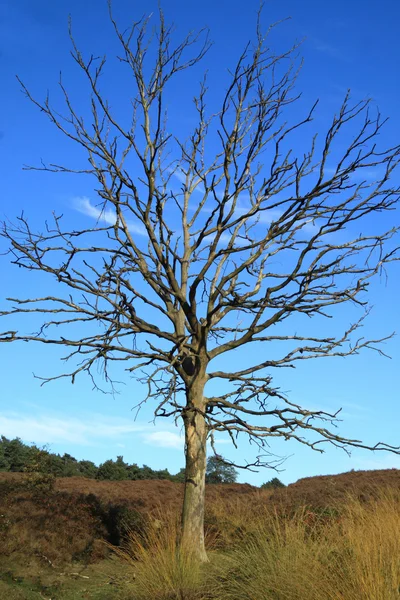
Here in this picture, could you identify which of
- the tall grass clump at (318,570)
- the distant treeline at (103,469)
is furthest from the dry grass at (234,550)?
the distant treeline at (103,469)

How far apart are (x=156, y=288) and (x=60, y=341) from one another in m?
2.48

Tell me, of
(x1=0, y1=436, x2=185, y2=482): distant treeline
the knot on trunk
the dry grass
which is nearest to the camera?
the dry grass

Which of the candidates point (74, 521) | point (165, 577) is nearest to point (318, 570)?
point (165, 577)

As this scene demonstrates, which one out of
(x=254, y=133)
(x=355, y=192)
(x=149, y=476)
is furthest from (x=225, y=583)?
(x=149, y=476)

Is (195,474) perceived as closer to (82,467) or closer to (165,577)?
(165,577)

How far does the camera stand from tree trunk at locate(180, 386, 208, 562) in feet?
39.9

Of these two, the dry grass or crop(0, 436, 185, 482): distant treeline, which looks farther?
crop(0, 436, 185, 482): distant treeline

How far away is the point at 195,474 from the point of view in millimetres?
12406

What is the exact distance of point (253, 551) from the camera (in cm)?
955

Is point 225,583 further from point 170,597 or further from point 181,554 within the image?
point 181,554

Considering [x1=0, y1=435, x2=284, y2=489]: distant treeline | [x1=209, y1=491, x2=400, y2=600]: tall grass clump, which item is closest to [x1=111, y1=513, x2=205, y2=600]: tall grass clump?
[x1=209, y1=491, x2=400, y2=600]: tall grass clump

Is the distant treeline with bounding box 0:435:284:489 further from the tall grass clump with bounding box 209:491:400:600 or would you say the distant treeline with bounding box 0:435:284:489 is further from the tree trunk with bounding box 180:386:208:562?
the tall grass clump with bounding box 209:491:400:600

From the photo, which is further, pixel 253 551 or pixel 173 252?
pixel 173 252

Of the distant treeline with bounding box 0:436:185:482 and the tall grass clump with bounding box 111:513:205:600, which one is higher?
the distant treeline with bounding box 0:436:185:482
